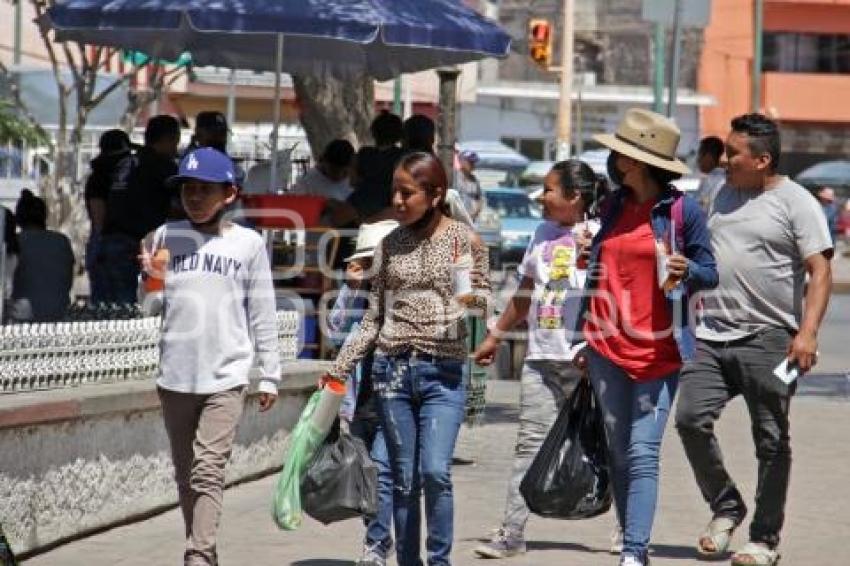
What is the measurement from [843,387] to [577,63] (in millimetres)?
47732

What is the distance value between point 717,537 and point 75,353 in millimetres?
2879

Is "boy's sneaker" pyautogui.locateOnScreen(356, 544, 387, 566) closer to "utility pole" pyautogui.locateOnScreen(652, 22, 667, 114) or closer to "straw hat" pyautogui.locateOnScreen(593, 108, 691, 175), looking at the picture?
"straw hat" pyautogui.locateOnScreen(593, 108, 691, 175)

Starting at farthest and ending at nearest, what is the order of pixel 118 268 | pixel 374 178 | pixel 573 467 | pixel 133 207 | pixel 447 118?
1. pixel 447 118
2. pixel 374 178
3. pixel 118 268
4. pixel 133 207
5. pixel 573 467

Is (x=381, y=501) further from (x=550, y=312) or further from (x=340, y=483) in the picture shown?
(x=550, y=312)

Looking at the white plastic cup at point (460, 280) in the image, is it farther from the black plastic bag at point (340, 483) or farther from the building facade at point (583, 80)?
the building facade at point (583, 80)

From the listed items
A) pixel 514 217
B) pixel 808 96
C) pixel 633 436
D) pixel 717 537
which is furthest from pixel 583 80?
pixel 633 436

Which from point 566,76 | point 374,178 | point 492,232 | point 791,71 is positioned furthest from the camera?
point 791,71

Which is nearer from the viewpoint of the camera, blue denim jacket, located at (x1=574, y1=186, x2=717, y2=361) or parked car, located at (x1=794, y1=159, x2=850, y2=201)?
blue denim jacket, located at (x1=574, y1=186, x2=717, y2=361)

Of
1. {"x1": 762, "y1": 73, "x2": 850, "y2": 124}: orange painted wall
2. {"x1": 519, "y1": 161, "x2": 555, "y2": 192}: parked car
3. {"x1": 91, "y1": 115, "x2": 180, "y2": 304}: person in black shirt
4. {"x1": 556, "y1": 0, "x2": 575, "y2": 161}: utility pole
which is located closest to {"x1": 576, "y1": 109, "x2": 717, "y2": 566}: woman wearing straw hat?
{"x1": 91, "y1": 115, "x2": 180, "y2": 304}: person in black shirt

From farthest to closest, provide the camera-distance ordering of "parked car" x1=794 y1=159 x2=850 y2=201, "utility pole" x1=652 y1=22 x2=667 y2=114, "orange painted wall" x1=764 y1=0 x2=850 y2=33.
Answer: "orange painted wall" x1=764 y1=0 x2=850 y2=33
"parked car" x1=794 y1=159 x2=850 y2=201
"utility pole" x1=652 y1=22 x2=667 y2=114

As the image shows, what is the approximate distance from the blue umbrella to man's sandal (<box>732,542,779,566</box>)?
194 inches

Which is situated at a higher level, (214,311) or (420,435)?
(214,311)

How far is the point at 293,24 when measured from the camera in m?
12.8

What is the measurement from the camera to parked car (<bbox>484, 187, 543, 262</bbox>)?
3725 cm
